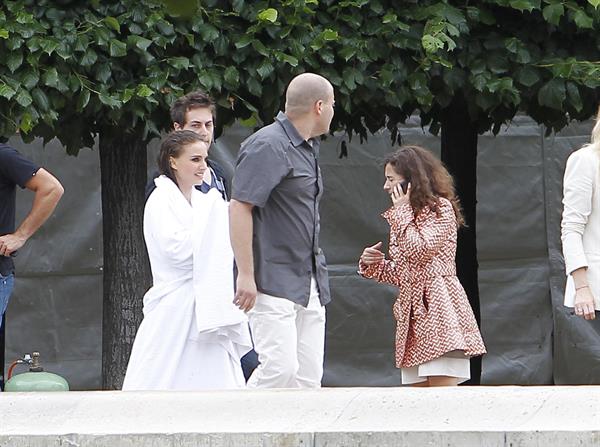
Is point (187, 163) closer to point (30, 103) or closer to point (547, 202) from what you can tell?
point (30, 103)

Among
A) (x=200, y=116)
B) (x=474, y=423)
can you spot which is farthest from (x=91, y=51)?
(x=474, y=423)

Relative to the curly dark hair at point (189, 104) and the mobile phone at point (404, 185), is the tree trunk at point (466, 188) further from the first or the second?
the curly dark hair at point (189, 104)

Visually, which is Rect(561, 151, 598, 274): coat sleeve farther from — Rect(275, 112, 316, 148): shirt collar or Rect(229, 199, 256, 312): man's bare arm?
Rect(229, 199, 256, 312): man's bare arm

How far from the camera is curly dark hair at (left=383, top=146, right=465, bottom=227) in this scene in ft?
20.8

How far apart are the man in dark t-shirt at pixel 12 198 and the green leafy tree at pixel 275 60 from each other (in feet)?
Answer: 0.95

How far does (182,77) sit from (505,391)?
3.26m

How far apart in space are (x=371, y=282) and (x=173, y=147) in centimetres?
510

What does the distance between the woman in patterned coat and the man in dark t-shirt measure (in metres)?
1.57

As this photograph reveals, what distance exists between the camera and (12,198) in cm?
646

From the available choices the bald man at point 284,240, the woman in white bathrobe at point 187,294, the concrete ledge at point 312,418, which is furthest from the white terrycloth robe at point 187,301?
the concrete ledge at point 312,418

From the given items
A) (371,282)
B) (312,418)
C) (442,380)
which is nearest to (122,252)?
(442,380)

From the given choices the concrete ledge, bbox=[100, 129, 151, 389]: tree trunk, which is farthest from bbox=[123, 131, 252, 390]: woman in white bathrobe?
bbox=[100, 129, 151, 389]: tree trunk

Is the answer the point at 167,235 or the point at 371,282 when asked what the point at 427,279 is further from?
the point at 371,282

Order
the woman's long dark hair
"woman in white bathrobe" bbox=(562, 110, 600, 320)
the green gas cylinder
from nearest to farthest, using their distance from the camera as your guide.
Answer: "woman in white bathrobe" bbox=(562, 110, 600, 320) < the woman's long dark hair < the green gas cylinder
